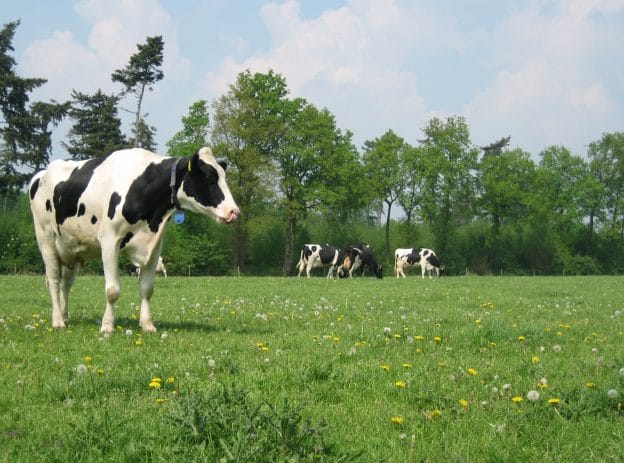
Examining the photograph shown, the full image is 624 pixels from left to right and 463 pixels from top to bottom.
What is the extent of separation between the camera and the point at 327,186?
211ft

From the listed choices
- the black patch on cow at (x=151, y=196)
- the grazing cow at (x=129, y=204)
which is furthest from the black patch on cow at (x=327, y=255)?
the black patch on cow at (x=151, y=196)

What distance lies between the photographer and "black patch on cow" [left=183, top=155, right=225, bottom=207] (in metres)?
10.3

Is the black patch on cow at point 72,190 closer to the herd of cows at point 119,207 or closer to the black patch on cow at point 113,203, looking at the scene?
the herd of cows at point 119,207

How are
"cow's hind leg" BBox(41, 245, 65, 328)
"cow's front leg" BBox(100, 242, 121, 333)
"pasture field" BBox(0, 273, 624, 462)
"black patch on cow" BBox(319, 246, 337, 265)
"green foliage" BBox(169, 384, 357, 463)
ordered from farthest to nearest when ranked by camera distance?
"black patch on cow" BBox(319, 246, 337, 265) < "cow's hind leg" BBox(41, 245, 65, 328) < "cow's front leg" BBox(100, 242, 121, 333) < "pasture field" BBox(0, 273, 624, 462) < "green foliage" BBox(169, 384, 357, 463)

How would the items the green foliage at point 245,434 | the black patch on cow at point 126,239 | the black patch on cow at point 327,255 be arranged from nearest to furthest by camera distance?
the green foliage at point 245,434, the black patch on cow at point 126,239, the black patch on cow at point 327,255

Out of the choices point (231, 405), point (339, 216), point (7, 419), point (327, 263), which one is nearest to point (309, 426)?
point (231, 405)

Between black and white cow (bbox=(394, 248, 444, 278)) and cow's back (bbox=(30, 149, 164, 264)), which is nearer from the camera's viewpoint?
cow's back (bbox=(30, 149, 164, 264))

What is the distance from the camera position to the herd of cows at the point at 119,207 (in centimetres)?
1034

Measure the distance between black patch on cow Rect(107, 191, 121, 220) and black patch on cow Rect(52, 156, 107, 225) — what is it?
2.36ft

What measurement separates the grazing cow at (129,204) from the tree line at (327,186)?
146 ft

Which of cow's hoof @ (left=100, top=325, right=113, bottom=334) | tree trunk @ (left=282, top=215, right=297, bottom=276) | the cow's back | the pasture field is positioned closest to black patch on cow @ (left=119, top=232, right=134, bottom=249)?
the cow's back

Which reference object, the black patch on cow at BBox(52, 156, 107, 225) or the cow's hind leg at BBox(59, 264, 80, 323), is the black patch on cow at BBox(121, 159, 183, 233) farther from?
the cow's hind leg at BBox(59, 264, 80, 323)

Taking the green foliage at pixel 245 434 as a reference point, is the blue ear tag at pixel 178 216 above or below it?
above

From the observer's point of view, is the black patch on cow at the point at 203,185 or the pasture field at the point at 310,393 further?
the black patch on cow at the point at 203,185
